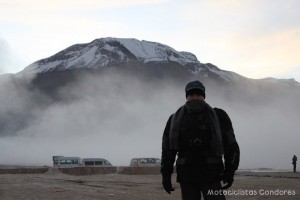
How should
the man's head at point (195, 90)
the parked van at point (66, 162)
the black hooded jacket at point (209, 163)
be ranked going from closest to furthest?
the black hooded jacket at point (209, 163)
the man's head at point (195, 90)
the parked van at point (66, 162)

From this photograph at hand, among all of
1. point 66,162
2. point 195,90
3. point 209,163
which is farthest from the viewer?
point 66,162

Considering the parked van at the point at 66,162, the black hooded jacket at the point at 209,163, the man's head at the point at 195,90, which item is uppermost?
the parked van at the point at 66,162

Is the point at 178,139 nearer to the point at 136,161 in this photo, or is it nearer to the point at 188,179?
the point at 188,179

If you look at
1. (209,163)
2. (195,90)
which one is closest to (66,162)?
(195,90)

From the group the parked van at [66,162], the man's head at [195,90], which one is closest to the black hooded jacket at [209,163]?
the man's head at [195,90]

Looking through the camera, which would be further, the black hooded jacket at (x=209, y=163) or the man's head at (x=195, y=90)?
the man's head at (x=195, y=90)

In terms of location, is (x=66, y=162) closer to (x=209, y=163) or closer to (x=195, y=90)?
(x=195, y=90)

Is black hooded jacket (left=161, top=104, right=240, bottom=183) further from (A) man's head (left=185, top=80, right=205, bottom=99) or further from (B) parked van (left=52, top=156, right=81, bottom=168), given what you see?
(B) parked van (left=52, top=156, right=81, bottom=168)

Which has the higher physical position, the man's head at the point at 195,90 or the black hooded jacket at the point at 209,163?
the man's head at the point at 195,90

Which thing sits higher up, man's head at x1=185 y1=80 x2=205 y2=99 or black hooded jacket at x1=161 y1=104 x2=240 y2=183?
man's head at x1=185 y1=80 x2=205 y2=99

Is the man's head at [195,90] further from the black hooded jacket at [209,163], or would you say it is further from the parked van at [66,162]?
the parked van at [66,162]

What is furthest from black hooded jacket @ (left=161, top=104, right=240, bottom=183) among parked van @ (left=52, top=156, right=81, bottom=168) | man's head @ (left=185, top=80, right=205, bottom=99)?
parked van @ (left=52, top=156, right=81, bottom=168)

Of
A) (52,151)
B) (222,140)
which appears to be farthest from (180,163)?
(52,151)

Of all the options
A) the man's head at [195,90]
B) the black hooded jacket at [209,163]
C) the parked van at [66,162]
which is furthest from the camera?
the parked van at [66,162]
